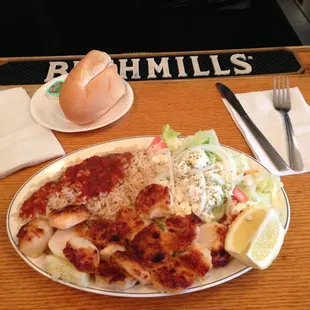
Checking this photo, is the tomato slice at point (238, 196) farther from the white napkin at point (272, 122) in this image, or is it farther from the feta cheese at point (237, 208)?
the white napkin at point (272, 122)

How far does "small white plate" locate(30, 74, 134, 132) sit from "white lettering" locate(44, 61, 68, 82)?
12 centimetres

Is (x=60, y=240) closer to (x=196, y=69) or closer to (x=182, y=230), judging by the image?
(x=182, y=230)

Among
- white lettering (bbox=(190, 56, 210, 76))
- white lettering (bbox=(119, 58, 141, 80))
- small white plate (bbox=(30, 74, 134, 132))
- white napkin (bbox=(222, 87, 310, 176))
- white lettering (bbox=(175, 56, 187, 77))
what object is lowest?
white napkin (bbox=(222, 87, 310, 176))

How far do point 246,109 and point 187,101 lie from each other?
208 millimetres

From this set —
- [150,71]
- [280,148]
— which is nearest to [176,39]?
[150,71]

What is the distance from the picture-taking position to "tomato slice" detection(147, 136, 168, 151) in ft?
4.01

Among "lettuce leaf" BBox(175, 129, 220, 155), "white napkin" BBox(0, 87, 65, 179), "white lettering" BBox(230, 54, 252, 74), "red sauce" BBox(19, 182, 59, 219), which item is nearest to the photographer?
"red sauce" BBox(19, 182, 59, 219)

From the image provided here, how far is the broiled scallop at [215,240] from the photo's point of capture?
3.02 feet

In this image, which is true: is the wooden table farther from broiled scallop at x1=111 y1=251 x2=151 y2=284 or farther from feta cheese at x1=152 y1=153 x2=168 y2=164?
feta cheese at x1=152 y1=153 x2=168 y2=164

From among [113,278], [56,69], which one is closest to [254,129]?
[113,278]

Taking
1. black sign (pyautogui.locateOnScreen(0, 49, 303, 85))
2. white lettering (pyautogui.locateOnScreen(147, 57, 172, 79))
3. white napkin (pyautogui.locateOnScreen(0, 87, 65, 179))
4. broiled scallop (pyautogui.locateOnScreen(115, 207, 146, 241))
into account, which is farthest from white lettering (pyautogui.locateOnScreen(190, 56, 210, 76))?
broiled scallop (pyautogui.locateOnScreen(115, 207, 146, 241))

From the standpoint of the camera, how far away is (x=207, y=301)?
3.03ft

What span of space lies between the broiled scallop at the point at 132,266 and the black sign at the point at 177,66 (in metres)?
0.94

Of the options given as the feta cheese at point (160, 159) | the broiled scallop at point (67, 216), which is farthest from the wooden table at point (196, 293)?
the feta cheese at point (160, 159)
